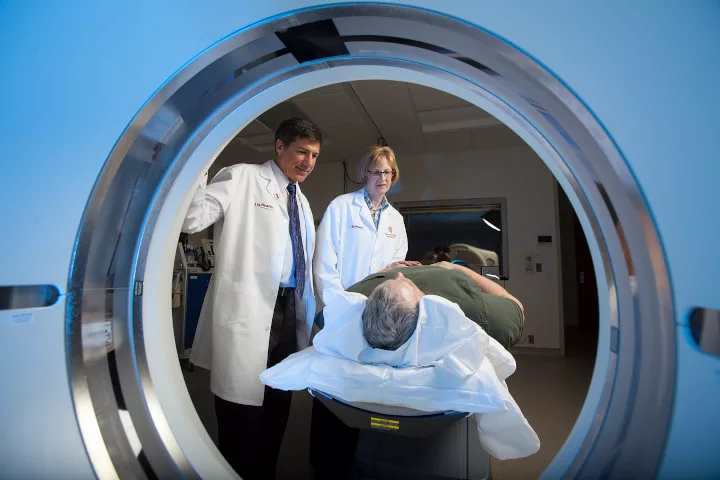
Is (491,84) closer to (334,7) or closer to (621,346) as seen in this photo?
(334,7)

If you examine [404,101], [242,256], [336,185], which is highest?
[404,101]

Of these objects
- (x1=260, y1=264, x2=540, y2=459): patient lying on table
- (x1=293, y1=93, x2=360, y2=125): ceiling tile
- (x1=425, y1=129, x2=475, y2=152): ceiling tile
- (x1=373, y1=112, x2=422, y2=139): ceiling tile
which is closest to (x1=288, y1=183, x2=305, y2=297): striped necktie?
(x1=260, y1=264, x2=540, y2=459): patient lying on table

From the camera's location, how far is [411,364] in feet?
3.03

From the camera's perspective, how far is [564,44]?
0.44 m

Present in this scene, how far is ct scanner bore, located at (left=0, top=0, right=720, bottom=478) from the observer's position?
407mm

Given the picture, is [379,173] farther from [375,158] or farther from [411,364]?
[411,364]

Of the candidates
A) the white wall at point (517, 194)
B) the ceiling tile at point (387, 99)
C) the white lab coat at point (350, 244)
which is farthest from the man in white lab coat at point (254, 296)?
the white wall at point (517, 194)

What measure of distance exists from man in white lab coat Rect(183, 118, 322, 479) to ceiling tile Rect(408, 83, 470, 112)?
2142 mm

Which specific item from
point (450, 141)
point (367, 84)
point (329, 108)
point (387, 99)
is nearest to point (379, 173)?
point (367, 84)

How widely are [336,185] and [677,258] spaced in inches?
191

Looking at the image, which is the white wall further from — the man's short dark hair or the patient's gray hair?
the patient's gray hair

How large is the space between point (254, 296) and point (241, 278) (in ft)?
0.25

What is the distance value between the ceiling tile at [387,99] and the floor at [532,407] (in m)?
2.57

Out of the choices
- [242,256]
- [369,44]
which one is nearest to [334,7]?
[369,44]
